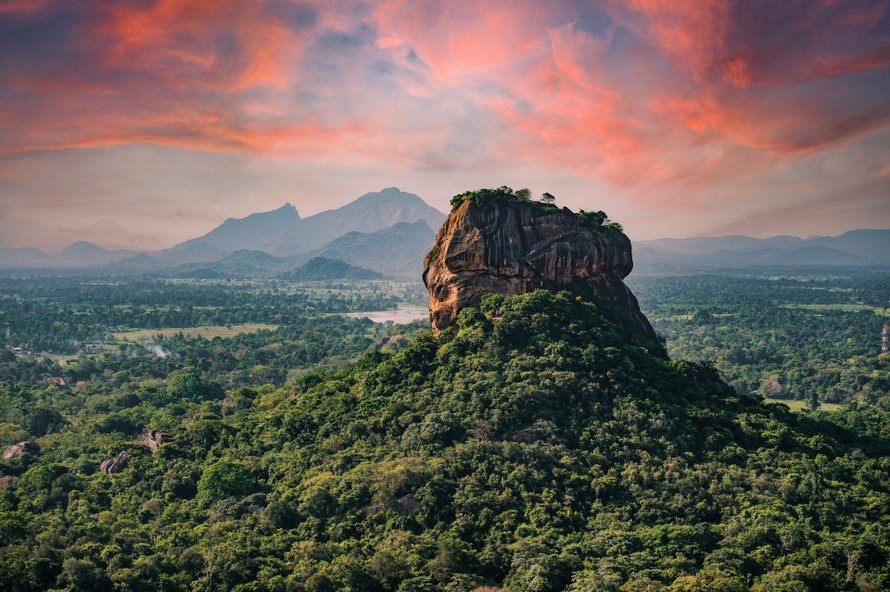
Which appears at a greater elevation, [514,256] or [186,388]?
[514,256]

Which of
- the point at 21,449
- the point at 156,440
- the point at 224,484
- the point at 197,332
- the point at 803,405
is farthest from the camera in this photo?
the point at 197,332

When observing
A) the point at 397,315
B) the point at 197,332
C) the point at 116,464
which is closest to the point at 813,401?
the point at 116,464

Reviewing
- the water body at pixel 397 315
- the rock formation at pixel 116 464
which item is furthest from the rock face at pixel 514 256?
the water body at pixel 397 315

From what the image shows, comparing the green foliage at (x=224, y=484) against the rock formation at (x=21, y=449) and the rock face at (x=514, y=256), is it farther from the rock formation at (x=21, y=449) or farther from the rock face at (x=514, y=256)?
the rock formation at (x=21, y=449)

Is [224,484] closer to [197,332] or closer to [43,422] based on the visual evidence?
[43,422]

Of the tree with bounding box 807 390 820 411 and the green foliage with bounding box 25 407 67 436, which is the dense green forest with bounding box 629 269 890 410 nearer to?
the tree with bounding box 807 390 820 411

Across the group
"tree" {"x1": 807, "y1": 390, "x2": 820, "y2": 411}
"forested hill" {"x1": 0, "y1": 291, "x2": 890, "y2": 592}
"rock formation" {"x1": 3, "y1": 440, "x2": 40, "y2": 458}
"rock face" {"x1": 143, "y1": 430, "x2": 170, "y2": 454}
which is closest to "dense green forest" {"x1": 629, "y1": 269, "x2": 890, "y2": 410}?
"tree" {"x1": 807, "y1": 390, "x2": 820, "y2": 411}
